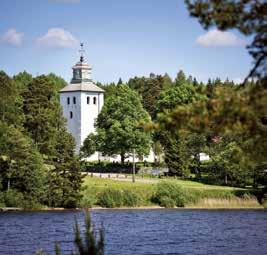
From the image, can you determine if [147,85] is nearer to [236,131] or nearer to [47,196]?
[47,196]

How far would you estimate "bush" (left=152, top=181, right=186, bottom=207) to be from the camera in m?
66.3

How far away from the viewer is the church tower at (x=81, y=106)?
97.6 m

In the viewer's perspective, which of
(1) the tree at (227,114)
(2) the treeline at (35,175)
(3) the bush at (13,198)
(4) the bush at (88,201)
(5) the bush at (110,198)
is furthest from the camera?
(5) the bush at (110,198)

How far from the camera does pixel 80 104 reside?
97938mm

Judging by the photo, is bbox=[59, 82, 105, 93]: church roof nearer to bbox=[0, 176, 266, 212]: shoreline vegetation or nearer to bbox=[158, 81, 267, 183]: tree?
bbox=[0, 176, 266, 212]: shoreline vegetation

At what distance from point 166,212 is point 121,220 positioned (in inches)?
320

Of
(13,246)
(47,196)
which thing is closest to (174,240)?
(13,246)

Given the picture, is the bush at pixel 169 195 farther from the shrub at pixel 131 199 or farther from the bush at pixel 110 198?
the bush at pixel 110 198

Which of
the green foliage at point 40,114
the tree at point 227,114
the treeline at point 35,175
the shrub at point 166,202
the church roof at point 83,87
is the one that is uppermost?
the church roof at point 83,87

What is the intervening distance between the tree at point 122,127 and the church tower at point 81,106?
855 centimetres

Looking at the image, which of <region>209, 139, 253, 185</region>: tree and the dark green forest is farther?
<region>209, 139, 253, 185</region>: tree

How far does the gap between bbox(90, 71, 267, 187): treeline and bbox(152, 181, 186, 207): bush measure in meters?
5.44

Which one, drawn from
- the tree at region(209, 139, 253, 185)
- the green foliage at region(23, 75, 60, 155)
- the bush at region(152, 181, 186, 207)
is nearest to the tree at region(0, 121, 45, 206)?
the bush at region(152, 181, 186, 207)

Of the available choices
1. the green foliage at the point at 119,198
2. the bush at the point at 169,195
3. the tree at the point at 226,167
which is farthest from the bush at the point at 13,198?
the tree at the point at 226,167
